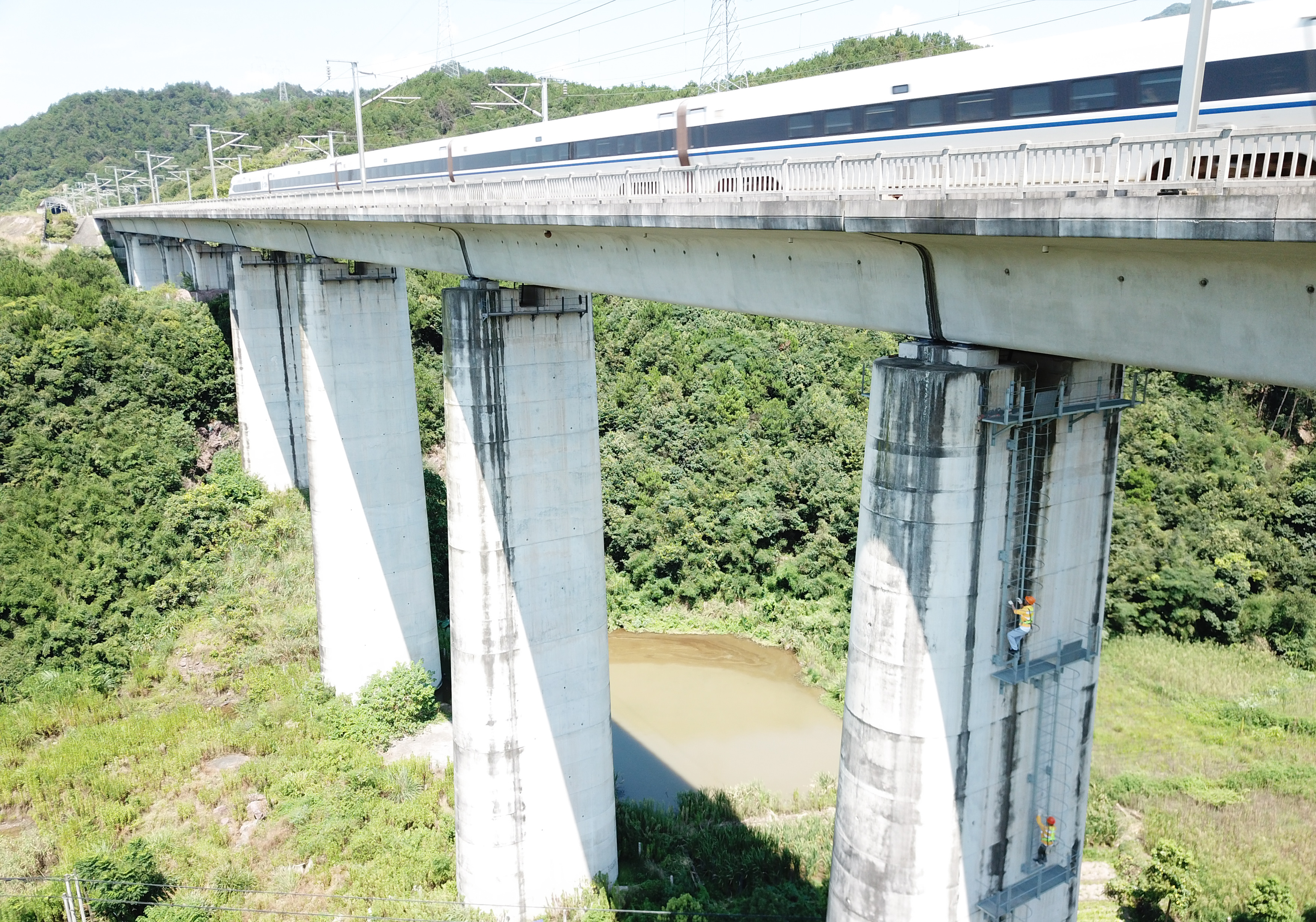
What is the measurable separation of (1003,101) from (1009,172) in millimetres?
4340

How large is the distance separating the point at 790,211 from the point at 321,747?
17039mm

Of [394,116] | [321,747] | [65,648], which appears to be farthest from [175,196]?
[321,747]

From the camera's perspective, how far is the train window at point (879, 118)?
12.8 m

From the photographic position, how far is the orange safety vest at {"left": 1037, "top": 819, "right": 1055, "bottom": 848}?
31.9 feet

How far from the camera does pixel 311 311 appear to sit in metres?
21.8

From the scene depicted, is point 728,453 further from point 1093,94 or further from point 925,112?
point 1093,94

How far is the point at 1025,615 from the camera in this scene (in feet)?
29.2

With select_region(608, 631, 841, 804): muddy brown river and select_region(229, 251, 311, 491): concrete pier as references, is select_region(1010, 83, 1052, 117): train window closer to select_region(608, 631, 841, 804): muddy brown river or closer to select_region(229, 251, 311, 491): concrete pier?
select_region(608, 631, 841, 804): muddy brown river

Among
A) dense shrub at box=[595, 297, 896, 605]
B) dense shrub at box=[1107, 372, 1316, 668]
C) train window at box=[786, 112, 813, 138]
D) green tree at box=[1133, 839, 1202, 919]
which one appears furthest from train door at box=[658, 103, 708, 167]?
dense shrub at box=[1107, 372, 1316, 668]

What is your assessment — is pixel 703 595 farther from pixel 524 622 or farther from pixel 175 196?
pixel 175 196

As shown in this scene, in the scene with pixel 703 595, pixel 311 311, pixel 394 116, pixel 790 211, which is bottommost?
pixel 703 595

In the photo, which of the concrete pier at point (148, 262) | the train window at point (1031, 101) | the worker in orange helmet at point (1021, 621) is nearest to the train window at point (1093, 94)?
the train window at point (1031, 101)

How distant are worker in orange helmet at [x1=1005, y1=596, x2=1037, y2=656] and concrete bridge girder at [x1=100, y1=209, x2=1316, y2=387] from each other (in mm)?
2594

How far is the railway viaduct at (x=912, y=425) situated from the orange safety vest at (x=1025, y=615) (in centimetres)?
14
